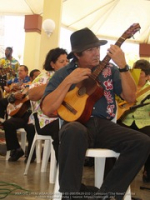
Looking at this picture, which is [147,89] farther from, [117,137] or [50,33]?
[50,33]

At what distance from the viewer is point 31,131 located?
3.98 metres

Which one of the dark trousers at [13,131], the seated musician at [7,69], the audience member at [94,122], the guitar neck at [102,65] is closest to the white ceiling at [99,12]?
the seated musician at [7,69]

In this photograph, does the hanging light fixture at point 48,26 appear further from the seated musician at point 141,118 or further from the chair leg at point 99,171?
the chair leg at point 99,171

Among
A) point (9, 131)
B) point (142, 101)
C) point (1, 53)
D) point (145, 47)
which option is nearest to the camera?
point (142, 101)

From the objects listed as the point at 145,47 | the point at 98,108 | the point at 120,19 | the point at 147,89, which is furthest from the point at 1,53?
the point at 98,108

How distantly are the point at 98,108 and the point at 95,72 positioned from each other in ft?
0.79

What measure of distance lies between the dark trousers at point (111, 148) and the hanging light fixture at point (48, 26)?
430cm

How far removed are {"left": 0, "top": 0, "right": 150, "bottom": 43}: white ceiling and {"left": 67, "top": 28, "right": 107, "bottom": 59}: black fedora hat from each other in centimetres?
570

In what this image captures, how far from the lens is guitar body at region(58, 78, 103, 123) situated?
208 centimetres

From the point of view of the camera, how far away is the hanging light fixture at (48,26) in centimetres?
590

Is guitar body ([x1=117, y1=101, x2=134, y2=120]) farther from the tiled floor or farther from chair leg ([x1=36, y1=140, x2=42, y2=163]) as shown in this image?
chair leg ([x1=36, y1=140, x2=42, y2=163])

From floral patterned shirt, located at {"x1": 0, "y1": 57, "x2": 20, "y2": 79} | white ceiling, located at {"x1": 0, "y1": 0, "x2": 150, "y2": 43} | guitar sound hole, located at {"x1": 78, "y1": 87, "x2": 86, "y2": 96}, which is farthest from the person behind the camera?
white ceiling, located at {"x1": 0, "y1": 0, "x2": 150, "y2": 43}

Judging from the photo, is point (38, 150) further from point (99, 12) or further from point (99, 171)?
point (99, 12)

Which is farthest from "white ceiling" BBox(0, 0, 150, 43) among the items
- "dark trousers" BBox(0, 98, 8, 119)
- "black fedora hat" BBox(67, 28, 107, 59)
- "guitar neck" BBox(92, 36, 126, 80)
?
"guitar neck" BBox(92, 36, 126, 80)
